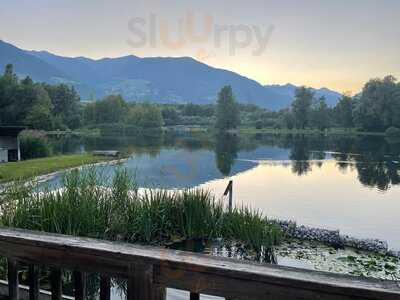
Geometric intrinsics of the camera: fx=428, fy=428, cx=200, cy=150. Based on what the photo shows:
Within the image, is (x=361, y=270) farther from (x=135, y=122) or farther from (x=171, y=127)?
(x=171, y=127)

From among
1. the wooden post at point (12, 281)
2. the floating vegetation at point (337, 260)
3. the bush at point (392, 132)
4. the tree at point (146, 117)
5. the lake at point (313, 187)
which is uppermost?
the tree at point (146, 117)

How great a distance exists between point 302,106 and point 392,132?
35314 millimetres

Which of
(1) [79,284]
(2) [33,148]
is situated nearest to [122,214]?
(1) [79,284]

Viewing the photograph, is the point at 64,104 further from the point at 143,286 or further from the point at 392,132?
the point at 143,286

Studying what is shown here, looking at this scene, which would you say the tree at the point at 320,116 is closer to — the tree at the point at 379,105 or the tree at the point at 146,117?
the tree at the point at 379,105

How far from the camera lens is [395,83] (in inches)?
4168

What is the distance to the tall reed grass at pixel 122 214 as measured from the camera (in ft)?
28.3

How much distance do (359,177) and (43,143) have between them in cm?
2908

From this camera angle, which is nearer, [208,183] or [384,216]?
[384,216]

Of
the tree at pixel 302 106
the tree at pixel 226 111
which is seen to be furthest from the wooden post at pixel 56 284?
the tree at pixel 226 111

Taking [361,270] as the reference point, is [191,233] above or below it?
above

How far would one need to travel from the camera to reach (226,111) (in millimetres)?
135125

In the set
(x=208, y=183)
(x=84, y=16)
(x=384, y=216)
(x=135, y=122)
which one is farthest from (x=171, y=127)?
(x=84, y=16)

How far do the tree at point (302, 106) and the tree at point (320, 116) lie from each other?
1870mm
